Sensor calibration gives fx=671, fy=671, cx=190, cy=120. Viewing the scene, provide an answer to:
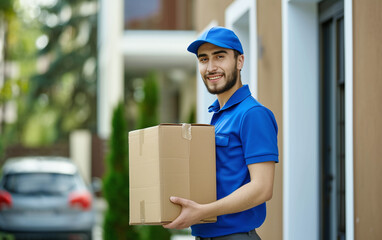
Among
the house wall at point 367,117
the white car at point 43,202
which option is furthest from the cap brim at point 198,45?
the white car at point 43,202

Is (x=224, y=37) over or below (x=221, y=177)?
over

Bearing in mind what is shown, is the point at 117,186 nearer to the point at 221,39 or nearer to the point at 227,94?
the point at 227,94

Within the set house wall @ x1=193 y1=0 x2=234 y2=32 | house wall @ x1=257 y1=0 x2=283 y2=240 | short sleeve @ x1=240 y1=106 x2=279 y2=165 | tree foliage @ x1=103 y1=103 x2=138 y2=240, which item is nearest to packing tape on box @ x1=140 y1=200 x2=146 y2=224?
short sleeve @ x1=240 y1=106 x2=279 y2=165

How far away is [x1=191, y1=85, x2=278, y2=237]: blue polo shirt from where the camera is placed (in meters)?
2.89

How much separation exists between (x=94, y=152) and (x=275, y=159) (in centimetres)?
1922

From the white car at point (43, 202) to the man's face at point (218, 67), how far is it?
26.1ft

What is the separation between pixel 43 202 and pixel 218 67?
8.07 metres

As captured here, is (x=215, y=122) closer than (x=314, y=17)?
Yes

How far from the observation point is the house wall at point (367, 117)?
12.5 feet

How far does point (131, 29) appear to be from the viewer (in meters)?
21.4

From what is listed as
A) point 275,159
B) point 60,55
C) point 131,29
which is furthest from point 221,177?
point 60,55

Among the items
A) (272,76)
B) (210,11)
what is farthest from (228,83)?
(210,11)

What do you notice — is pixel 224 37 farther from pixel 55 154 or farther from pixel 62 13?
pixel 62 13

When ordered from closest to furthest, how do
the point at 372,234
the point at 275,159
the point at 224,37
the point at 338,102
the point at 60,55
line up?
the point at 275,159 < the point at 224,37 < the point at 372,234 < the point at 338,102 < the point at 60,55
